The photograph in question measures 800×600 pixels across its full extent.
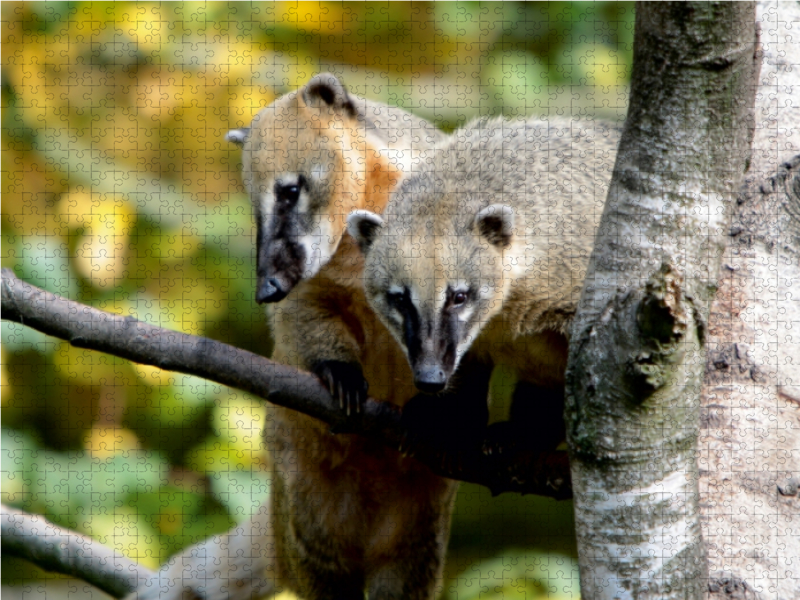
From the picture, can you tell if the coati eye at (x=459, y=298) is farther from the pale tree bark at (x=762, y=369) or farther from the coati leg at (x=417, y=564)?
the coati leg at (x=417, y=564)

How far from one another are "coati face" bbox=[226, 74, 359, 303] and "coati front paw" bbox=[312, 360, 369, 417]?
38 cm

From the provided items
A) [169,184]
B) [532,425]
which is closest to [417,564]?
[532,425]

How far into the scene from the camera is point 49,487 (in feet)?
18.5

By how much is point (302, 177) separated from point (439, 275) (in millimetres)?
1041

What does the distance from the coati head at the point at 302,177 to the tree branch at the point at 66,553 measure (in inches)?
67.8

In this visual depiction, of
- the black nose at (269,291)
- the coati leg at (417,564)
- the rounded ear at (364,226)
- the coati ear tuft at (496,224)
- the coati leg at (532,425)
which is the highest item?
the rounded ear at (364,226)

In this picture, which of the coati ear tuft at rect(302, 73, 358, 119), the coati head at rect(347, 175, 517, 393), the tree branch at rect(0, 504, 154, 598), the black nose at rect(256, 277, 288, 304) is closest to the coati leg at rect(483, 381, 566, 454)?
the coati head at rect(347, 175, 517, 393)

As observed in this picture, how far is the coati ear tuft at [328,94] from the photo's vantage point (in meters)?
4.27

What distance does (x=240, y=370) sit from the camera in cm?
335

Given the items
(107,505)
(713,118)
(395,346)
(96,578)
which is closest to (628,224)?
(713,118)

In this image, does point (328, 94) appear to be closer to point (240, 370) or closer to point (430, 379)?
point (240, 370)

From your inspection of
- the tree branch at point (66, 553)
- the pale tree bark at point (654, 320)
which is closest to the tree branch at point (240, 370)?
the pale tree bark at point (654, 320)

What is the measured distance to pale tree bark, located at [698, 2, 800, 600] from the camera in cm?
255

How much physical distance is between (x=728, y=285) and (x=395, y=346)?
4.89ft
